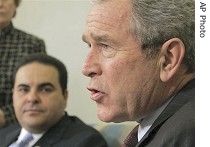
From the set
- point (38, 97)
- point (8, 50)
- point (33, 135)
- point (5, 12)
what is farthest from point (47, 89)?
point (5, 12)

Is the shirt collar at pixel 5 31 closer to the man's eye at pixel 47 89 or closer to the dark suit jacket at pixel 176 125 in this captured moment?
the man's eye at pixel 47 89

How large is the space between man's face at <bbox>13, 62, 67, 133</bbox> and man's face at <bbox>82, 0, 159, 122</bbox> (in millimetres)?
1070

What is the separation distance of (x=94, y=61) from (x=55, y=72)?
1128mm

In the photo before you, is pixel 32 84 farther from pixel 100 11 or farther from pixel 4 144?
pixel 100 11

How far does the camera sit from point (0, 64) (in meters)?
2.21

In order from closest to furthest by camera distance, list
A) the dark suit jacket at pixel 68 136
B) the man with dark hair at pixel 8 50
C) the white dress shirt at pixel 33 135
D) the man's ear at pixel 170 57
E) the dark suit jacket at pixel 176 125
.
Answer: the dark suit jacket at pixel 176 125, the man's ear at pixel 170 57, the dark suit jacket at pixel 68 136, the white dress shirt at pixel 33 135, the man with dark hair at pixel 8 50

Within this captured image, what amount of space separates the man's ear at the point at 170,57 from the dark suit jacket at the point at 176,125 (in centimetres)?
4

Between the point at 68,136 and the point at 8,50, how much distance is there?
1.97 ft

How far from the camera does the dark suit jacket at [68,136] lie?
184 centimetres

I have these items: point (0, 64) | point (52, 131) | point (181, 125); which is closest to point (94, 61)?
point (181, 125)

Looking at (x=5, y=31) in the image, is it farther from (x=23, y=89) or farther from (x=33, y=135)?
(x=33, y=135)

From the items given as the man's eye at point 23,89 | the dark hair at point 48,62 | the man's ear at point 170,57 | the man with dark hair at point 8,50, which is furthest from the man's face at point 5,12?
the man's ear at point 170,57

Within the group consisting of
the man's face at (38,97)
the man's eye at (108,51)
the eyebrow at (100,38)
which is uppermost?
the eyebrow at (100,38)

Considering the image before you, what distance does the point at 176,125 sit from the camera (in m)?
0.78
